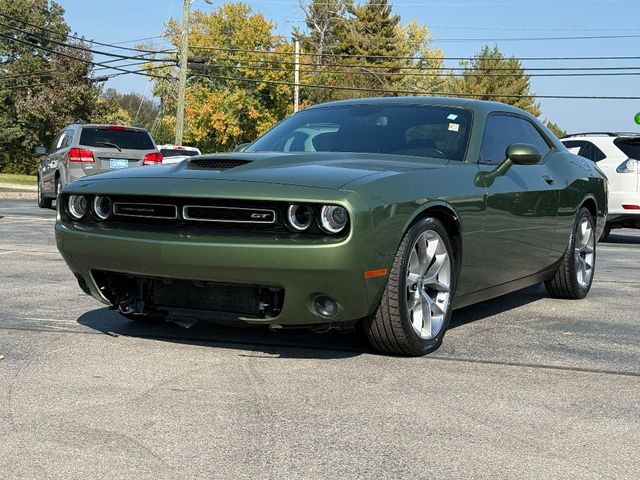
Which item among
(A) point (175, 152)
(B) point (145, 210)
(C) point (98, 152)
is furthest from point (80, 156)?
(B) point (145, 210)

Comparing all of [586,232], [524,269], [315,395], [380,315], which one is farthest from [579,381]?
[586,232]

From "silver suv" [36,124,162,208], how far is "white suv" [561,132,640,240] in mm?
8304

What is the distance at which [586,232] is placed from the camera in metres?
7.20

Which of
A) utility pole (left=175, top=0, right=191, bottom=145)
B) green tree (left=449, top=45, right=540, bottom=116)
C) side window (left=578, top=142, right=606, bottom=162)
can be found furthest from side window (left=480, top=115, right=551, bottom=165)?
green tree (left=449, top=45, right=540, bottom=116)

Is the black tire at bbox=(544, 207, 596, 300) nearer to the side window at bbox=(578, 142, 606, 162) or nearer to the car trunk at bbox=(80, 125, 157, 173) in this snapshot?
the side window at bbox=(578, 142, 606, 162)

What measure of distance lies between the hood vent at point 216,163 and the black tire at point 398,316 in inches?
38.6

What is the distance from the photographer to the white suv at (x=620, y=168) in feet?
42.8

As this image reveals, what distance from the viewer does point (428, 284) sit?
4844 millimetres

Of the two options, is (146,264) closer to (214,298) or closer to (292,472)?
(214,298)

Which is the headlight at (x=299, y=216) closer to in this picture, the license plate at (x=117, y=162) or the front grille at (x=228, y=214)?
the front grille at (x=228, y=214)

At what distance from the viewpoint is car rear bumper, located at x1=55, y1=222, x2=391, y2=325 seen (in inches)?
162

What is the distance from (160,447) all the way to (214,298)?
53.2 inches

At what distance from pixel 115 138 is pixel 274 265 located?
1469 centimetres

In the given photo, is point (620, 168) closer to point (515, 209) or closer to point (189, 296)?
point (515, 209)
